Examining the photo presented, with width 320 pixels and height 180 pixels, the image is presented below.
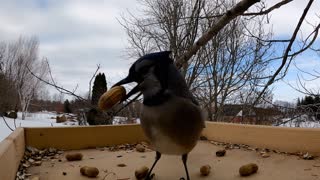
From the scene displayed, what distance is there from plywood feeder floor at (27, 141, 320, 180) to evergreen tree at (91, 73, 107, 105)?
4.48 ft

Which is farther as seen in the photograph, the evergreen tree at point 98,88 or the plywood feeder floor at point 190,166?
the evergreen tree at point 98,88

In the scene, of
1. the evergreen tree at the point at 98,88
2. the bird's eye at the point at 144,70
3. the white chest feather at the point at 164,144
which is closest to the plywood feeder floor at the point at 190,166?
the white chest feather at the point at 164,144

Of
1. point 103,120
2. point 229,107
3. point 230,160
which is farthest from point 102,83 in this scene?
point 229,107

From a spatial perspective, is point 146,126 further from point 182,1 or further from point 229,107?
point 229,107

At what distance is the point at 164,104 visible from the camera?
2.01ft

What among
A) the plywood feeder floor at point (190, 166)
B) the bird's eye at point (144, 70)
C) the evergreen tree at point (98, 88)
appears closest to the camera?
the bird's eye at point (144, 70)

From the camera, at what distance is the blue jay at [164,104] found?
609 millimetres

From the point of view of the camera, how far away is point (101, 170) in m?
0.79

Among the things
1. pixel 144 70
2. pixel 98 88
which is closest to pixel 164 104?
pixel 144 70

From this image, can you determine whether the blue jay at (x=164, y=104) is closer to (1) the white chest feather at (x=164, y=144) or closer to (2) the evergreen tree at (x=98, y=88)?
(1) the white chest feather at (x=164, y=144)

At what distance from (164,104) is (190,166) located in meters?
0.27

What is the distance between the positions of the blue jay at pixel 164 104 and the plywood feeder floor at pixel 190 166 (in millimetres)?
145

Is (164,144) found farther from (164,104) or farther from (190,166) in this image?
(190,166)

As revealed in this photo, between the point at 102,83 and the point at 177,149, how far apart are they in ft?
7.17
